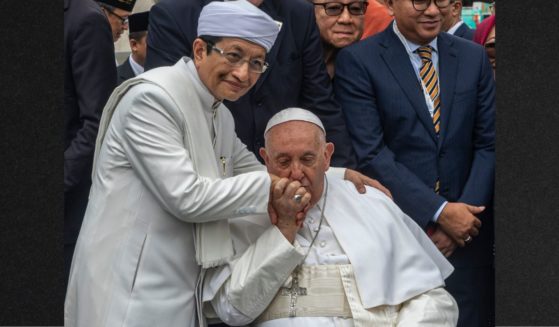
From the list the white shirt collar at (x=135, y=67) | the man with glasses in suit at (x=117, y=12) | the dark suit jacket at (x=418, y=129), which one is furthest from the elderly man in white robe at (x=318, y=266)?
the man with glasses in suit at (x=117, y=12)

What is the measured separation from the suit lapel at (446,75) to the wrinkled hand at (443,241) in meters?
0.39

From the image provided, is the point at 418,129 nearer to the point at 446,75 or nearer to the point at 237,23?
the point at 446,75

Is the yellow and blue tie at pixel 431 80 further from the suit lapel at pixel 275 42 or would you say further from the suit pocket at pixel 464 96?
the suit lapel at pixel 275 42

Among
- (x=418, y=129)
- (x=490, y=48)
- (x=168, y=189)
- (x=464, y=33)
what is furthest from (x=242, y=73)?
(x=464, y=33)

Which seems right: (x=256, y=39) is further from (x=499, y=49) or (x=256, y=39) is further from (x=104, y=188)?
(x=499, y=49)

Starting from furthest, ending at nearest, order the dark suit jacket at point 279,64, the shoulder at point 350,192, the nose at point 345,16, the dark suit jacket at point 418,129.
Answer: the nose at point 345,16 < the dark suit jacket at point 418,129 < the dark suit jacket at point 279,64 < the shoulder at point 350,192

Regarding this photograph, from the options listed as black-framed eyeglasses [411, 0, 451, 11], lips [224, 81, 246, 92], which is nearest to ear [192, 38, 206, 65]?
lips [224, 81, 246, 92]

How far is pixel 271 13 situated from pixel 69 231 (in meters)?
1.26

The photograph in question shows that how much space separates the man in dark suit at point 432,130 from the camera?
4.88 m

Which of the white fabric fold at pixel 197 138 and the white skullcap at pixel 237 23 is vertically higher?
the white skullcap at pixel 237 23

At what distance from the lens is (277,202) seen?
13.7 feet

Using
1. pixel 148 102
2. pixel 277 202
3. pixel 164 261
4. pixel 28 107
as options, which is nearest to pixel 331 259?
pixel 277 202

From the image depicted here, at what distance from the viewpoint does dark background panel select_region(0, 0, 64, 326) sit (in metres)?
4.71

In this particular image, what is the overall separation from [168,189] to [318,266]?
0.70m
